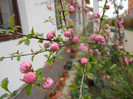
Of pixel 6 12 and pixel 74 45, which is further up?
pixel 6 12

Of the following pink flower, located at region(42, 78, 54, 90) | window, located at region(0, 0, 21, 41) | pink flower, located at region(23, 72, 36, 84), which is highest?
window, located at region(0, 0, 21, 41)

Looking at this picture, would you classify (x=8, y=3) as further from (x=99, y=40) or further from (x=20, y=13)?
(x=99, y=40)

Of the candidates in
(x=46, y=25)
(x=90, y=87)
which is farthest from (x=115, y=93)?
(x=46, y=25)

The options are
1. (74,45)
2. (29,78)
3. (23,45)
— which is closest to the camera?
(29,78)

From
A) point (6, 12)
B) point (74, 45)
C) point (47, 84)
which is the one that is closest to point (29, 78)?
point (47, 84)

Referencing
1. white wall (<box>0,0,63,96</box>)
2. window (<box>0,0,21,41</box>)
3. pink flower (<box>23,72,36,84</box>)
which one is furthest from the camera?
window (<box>0,0,21,41</box>)

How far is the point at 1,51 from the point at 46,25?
1.47 m

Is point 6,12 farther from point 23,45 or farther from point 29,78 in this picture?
point 29,78

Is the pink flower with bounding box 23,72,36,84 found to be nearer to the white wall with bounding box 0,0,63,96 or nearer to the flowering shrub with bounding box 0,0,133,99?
the flowering shrub with bounding box 0,0,133,99

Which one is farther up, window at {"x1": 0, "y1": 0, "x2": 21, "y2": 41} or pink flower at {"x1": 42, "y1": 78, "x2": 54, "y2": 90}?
window at {"x1": 0, "y1": 0, "x2": 21, "y2": 41}

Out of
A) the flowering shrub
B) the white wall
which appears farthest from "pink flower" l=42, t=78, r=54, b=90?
the white wall

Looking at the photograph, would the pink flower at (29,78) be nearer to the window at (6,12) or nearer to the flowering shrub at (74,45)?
the flowering shrub at (74,45)

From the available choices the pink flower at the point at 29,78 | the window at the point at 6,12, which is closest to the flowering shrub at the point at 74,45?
the pink flower at the point at 29,78

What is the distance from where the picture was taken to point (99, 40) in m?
1.08
